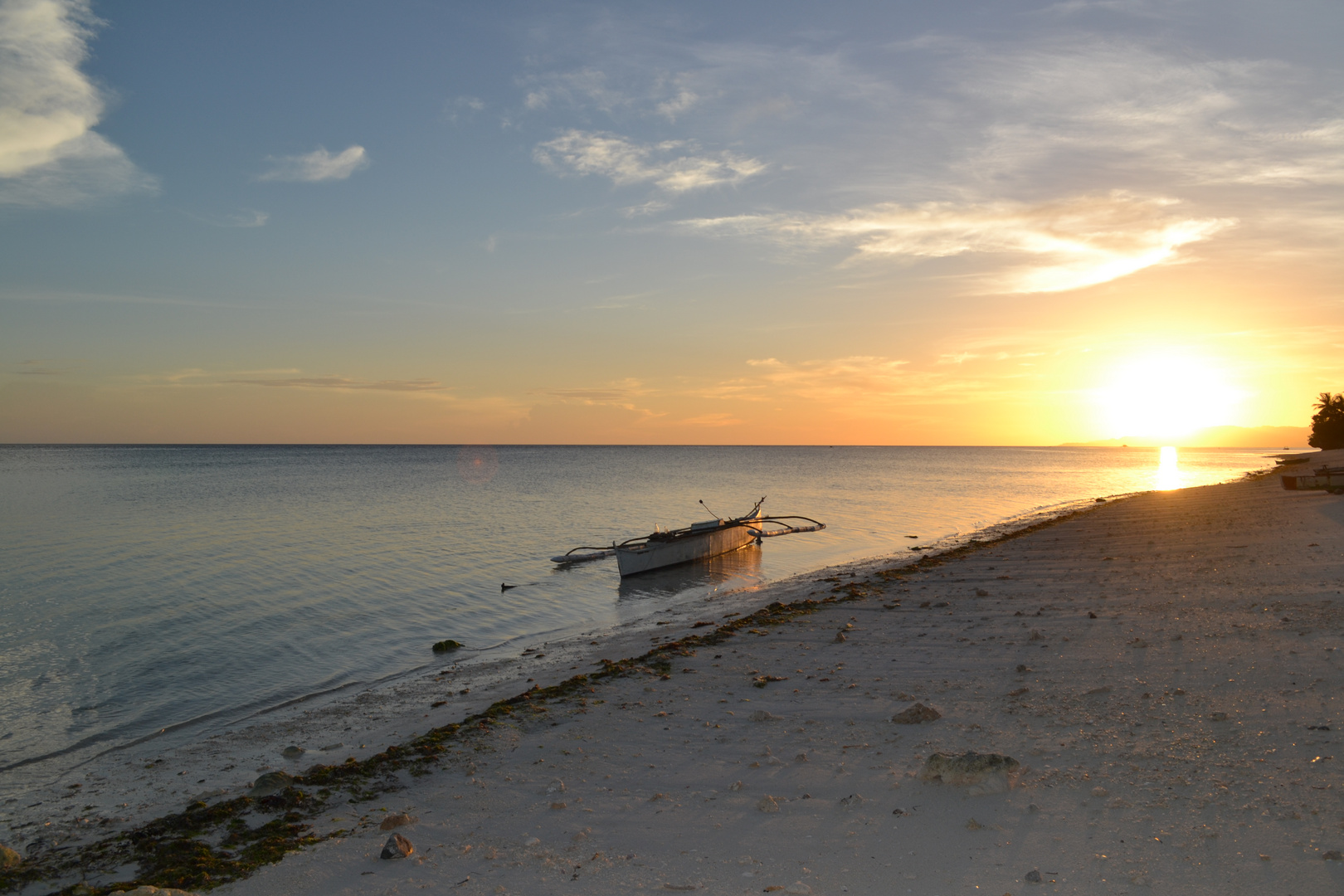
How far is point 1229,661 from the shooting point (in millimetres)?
8891

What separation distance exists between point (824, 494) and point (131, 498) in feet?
189

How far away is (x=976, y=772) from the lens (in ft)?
20.8

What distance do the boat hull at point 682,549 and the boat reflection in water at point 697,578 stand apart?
26cm

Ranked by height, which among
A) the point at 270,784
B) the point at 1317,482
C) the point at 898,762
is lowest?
the point at 270,784

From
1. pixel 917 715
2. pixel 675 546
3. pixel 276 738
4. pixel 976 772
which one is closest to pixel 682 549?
pixel 675 546

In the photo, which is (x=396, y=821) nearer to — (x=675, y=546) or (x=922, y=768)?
(x=922, y=768)

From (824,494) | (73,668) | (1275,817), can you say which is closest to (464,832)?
(1275,817)

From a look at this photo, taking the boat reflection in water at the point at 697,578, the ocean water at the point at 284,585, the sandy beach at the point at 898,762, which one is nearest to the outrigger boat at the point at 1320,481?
the ocean water at the point at 284,585

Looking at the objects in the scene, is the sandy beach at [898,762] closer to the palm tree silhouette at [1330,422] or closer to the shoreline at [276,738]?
the shoreline at [276,738]

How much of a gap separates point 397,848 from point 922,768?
4.95 meters

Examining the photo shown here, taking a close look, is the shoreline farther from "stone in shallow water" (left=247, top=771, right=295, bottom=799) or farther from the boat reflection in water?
the boat reflection in water

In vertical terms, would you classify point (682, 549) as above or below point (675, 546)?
below

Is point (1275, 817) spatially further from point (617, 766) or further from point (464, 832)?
point (464, 832)

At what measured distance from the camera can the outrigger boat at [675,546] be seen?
26672 mm
